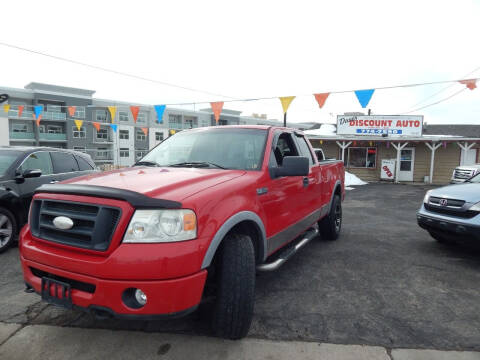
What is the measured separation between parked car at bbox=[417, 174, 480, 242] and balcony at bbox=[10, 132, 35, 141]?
45.4 metres

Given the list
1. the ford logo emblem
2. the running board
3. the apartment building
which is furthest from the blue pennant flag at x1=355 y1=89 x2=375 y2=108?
the apartment building

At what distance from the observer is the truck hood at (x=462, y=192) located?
169 inches

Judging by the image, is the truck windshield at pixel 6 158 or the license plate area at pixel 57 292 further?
the truck windshield at pixel 6 158

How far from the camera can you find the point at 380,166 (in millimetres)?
19047

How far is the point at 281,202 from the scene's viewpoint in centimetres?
322

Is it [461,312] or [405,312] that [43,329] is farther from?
[461,312]

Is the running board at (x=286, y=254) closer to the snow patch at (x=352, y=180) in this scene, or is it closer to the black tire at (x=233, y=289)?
the black tire at (x=233, y=289)

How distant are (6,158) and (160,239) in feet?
15.0

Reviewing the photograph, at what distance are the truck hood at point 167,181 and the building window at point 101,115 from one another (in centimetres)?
4533

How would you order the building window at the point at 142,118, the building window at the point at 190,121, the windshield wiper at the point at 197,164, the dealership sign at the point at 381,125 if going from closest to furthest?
the windshield wiper at the point at 197,164, the dealership sign at the point at 381,125, the building window at the point at 142,118, the building window at the point at 190,121

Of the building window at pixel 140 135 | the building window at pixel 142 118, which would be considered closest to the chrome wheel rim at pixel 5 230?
the building window at pixel 142 118

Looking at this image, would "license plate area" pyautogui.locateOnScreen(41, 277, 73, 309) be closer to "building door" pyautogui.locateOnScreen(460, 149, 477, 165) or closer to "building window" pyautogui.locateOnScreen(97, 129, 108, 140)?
"building door" pyautogui.locateOnScreen(460, 149, 477, 165)

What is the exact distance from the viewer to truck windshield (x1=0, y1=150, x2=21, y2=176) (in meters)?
4.90

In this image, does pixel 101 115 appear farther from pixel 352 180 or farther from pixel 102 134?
pixel 352 180
